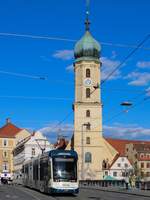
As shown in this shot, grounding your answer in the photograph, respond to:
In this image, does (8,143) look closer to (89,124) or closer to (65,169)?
(89,124)

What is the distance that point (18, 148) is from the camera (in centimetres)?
14438

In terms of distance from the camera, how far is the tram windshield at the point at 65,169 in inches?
1536

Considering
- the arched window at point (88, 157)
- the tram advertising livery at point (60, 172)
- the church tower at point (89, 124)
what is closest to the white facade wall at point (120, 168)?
the church tower at point (89, 124)

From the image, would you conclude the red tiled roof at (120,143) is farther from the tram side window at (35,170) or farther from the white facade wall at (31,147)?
the tram side window at (35,170)

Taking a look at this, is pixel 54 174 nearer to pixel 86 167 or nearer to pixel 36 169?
pixel 36 169

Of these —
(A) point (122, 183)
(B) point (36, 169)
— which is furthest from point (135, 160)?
(B) point (36, 169)

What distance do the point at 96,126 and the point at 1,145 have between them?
143ft

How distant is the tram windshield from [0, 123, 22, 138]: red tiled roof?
111866 millimetres

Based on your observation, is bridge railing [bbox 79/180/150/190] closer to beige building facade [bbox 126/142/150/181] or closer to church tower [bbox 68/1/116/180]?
church tower [bbox 68/1/116/180]

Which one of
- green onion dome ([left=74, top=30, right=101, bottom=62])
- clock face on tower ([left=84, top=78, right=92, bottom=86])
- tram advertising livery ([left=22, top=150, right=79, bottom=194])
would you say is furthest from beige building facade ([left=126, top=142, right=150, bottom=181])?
tram advertising livery ([left=22, top=150, right=79, bottom=194])

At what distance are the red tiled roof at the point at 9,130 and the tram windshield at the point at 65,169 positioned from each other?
112 m

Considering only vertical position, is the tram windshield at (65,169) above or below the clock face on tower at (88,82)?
below

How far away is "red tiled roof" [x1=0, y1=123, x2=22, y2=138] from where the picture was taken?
153 metres

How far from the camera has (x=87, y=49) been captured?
4594 inches
